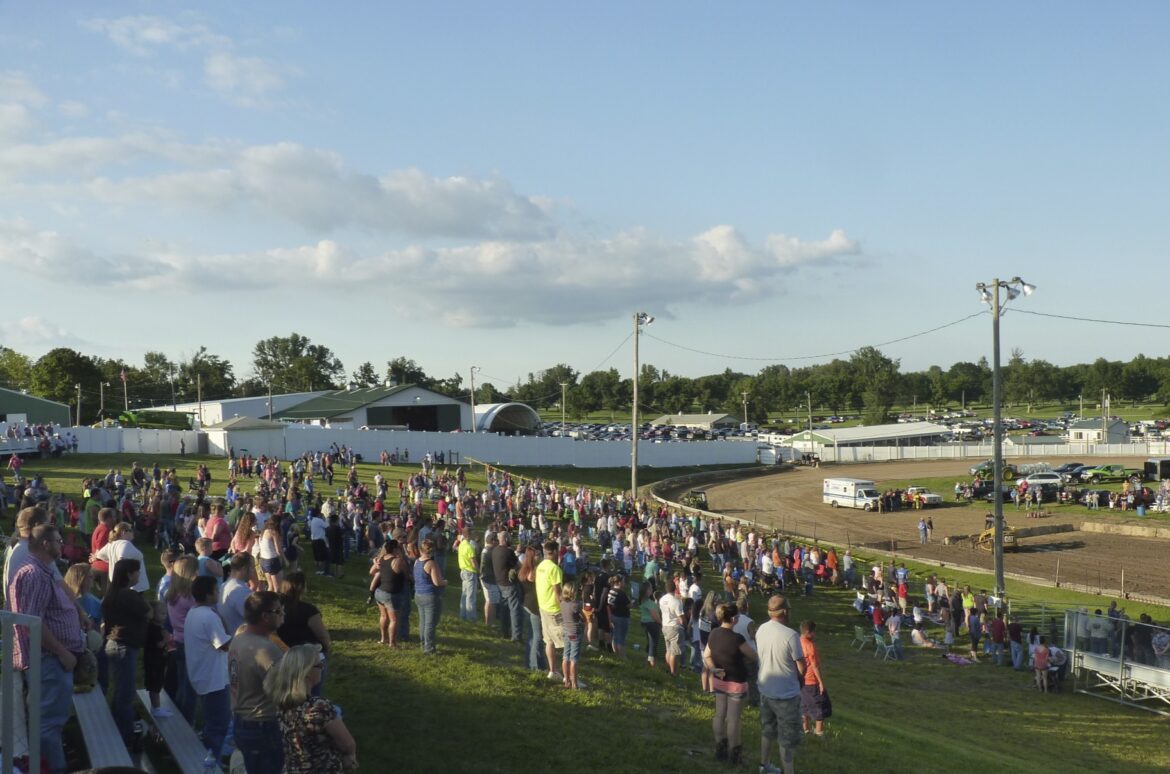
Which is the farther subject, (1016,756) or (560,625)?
(1016,756)

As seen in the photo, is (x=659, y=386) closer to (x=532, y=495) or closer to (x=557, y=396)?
(x=557, y=396)

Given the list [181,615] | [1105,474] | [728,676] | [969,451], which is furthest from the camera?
[969,451]

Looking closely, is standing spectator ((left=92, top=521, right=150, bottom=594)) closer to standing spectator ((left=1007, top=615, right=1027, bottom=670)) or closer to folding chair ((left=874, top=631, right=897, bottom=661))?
folding chair ((left=874, top=631, right=897, bottom=661))

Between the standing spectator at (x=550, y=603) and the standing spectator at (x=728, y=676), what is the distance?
2441 mm

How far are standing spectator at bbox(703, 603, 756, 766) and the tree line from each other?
122135 millimetres

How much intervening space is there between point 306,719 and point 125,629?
3.57m

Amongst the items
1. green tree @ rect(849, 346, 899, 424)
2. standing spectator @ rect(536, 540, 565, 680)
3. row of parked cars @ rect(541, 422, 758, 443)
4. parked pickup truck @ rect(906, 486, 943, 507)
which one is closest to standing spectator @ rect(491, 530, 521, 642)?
standing spectator @ rect(536, 540, 565, 680)

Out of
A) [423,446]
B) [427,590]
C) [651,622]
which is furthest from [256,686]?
[423,446]

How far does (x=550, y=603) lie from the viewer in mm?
10766

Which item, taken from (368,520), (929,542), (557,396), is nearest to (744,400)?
(557,396)

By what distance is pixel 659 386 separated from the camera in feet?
536

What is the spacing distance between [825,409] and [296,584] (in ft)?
523

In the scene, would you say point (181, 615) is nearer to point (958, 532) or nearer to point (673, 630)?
point (673, 630)

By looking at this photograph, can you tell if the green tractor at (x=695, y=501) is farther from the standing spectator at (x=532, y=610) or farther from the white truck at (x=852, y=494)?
the standing spectator at (x=532, y=610)
